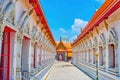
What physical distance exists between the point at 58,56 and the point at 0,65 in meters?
48.8

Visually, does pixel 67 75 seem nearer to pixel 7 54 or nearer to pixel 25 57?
pixel 25 57

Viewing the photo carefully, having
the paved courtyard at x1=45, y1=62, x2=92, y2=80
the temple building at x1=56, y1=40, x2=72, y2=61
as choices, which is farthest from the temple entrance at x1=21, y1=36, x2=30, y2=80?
the temple building at x1=56, y1=40, x2=72, y2=61

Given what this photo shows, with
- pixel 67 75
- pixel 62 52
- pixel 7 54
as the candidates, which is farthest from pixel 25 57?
pixel 62 52

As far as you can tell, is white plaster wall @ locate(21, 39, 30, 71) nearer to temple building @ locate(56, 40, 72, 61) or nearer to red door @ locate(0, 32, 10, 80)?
red door @ locate(0, 32, 10, 80)

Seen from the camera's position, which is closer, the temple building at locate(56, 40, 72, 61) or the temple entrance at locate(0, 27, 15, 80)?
the temple entrance at locate(0, 27, 15, 80)

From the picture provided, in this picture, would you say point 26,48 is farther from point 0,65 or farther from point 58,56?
point 58,56

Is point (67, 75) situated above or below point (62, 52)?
below

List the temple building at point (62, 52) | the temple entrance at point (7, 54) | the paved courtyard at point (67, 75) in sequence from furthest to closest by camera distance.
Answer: the temple building at point (62, 52) < the paved courtyard at point (67, 75) < the temple entrance at point (7, 54)

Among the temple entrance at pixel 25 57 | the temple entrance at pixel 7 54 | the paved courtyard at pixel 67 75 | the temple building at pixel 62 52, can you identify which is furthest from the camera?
the temple building at pixel 62 52

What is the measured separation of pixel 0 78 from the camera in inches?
223

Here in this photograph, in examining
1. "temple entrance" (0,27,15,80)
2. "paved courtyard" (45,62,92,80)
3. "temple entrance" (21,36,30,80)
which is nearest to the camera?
"temple entrance" (0,27,15,80)

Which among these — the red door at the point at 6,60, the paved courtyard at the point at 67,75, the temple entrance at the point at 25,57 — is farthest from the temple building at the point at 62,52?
the red door at the point at 6,60

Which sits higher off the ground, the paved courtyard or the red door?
the red door

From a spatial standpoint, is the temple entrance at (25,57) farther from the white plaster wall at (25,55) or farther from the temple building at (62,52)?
the temple building at (62,52)
